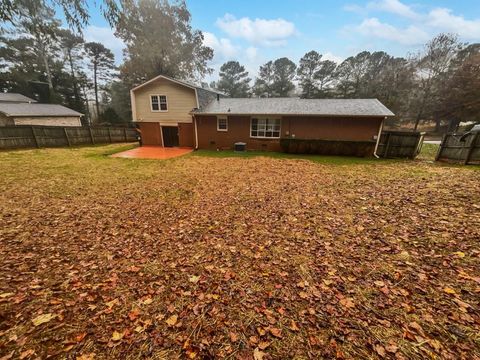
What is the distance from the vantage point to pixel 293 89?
43500 millimetres

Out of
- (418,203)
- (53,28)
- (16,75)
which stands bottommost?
(418,203)

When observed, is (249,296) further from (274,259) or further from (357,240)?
(357,240)

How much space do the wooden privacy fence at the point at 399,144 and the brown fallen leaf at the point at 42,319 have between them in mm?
16317

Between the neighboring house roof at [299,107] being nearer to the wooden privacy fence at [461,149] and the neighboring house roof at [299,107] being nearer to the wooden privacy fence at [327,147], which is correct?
the wooden privacy fence at [327,147]

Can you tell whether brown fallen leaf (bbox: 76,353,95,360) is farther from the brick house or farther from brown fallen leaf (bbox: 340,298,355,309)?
the brick house

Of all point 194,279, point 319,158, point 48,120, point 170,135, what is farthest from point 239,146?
point 48,120

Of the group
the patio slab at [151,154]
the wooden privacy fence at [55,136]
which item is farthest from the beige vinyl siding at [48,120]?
the patio slab at [151,154]

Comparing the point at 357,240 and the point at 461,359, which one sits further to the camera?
the point at 357,240

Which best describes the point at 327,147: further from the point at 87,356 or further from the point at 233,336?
the point at 87,356

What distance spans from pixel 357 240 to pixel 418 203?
272cm

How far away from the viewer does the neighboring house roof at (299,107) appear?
13773mm

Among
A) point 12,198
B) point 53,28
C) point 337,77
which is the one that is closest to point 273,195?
point 53,28

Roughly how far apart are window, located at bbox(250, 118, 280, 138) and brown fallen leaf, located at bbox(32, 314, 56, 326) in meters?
14.8

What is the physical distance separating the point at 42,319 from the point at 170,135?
1652 centimetres
